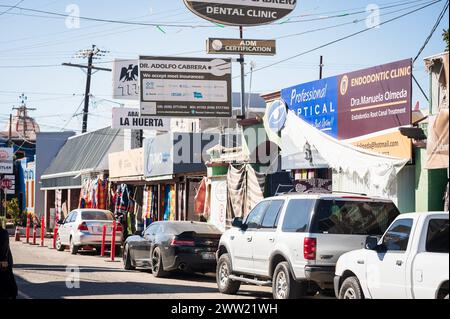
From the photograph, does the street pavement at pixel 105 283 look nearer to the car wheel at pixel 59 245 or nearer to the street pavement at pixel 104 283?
the street pavement at pixel 104 283

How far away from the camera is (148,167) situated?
30906 millimetres

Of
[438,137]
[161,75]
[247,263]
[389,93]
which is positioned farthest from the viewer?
[161,75]

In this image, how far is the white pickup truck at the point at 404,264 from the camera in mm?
9469

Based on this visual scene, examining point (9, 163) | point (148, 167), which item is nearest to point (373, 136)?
point (148, 167)

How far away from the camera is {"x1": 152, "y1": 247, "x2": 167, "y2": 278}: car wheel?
19188 millimetres

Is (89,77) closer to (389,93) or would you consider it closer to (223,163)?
(223,163)

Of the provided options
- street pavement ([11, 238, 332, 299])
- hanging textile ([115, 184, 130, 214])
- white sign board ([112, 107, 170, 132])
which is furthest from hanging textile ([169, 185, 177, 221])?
street pavement ([11, 238, 332, 299])

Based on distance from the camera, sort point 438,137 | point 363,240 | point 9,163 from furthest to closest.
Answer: point 9,163, point 363,240, point 438,137

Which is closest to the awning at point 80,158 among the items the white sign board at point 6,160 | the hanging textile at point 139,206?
the hanging textile at point 139,206

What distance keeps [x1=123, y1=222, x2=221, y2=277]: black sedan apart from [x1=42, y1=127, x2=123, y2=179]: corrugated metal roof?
1944cm

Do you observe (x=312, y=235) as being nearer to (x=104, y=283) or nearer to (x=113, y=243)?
(x=104, y=283)

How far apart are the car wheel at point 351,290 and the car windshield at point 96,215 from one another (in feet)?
58.8

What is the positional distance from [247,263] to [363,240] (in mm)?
2865

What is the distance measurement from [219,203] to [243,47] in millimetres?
5016
